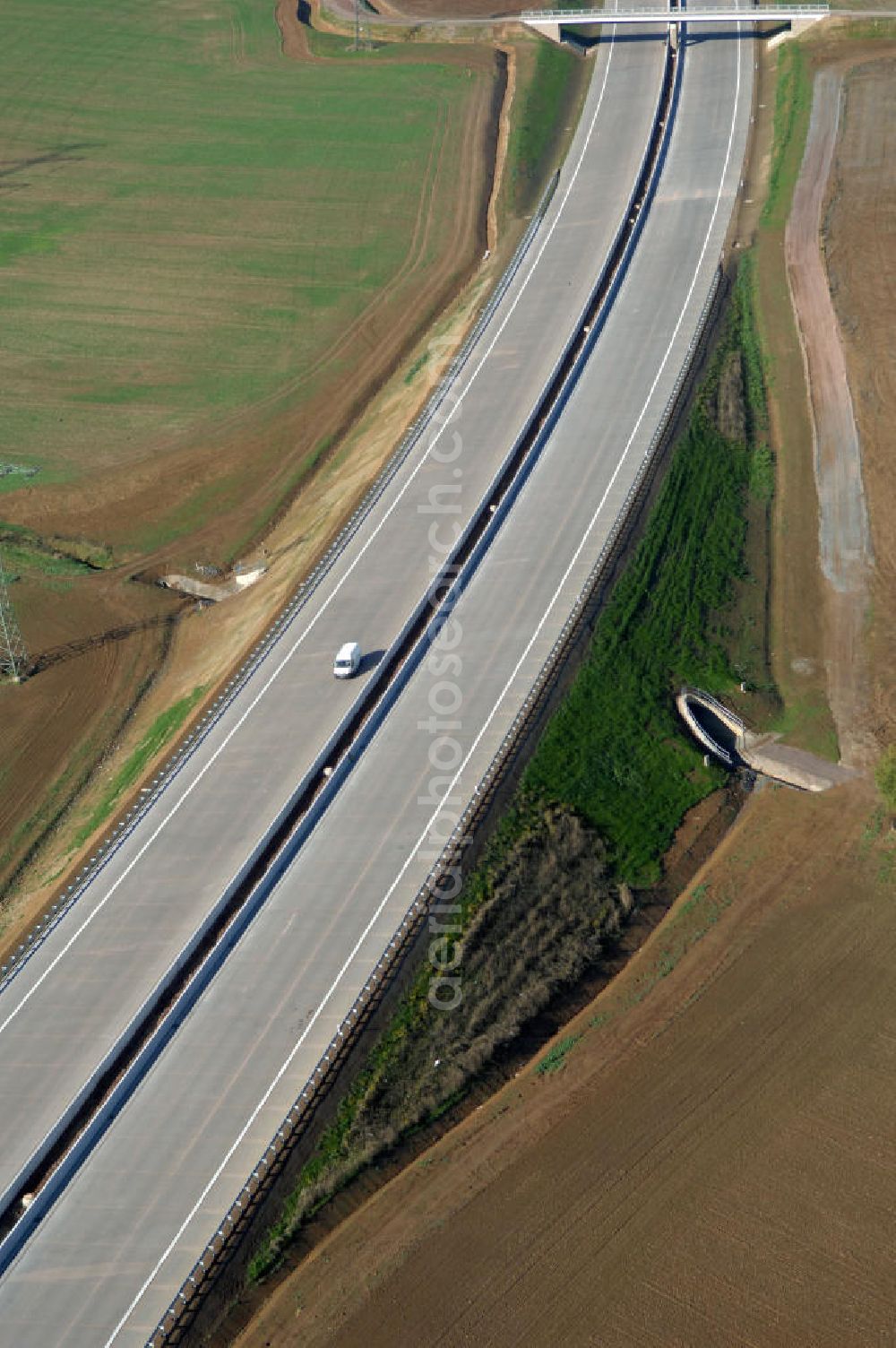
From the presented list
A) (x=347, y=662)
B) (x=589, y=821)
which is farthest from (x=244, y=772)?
(x=589, y=821)

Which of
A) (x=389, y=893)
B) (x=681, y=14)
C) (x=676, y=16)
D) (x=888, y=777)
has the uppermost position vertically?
(x=681, y=14)

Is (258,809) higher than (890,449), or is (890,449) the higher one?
(890,449)

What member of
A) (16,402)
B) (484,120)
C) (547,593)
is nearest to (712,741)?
(547,593)

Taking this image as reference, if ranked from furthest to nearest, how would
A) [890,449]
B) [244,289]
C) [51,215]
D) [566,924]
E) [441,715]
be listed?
[51,215], [244,289], [890,449], [441,715], [566,924]

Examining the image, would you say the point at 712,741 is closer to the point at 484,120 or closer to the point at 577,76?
the point at 484,120

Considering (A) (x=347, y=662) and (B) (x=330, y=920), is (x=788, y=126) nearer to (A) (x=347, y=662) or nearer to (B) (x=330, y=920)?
(A) (x=347, y=662)

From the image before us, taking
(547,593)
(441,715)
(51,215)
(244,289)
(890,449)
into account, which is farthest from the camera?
(51,215)

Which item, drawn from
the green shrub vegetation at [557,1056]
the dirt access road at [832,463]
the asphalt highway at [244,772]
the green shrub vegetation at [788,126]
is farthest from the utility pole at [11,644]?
the green shrub vegetation at [788,126]
